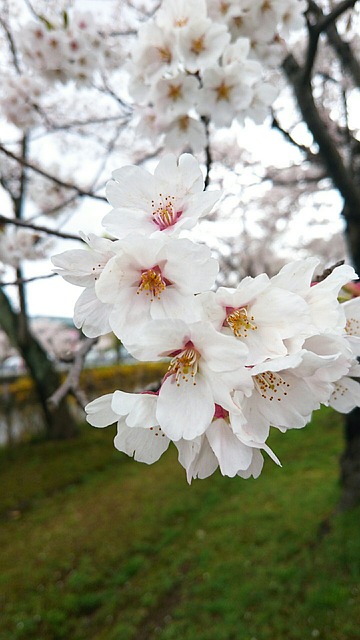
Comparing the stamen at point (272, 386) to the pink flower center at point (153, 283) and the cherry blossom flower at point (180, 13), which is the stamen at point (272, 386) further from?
the cherry blossom flower at point (180, 13)

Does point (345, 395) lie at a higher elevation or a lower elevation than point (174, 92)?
lower

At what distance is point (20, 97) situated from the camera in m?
2.90

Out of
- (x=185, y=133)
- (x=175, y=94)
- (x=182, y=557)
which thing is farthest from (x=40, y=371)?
(x=175, y=94)

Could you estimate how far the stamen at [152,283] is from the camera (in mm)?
647

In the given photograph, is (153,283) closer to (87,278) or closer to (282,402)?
(87,278)

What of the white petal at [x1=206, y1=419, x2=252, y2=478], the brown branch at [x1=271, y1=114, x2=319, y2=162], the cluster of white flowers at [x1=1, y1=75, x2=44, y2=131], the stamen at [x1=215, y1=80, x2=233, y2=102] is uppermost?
the cluster of white flowers at [x1=1, y1=75, x2=44, y2=131]

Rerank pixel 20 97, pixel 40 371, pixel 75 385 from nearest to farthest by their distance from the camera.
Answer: pixel 75 385 < pixel 20 97 < pixel 40 371

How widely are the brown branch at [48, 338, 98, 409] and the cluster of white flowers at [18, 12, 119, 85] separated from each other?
160 cm

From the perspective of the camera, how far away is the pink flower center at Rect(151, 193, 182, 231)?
2.25ft

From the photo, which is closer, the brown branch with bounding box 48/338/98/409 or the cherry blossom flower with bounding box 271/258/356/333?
the cherry blossom flower with bounding box 271/258/356/333

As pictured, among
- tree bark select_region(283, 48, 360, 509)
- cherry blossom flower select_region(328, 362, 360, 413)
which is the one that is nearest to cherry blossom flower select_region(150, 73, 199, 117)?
cherry blossom flower select_region(328, 362, 360, 413)

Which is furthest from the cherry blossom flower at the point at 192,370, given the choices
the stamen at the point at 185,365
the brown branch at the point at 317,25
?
the brown branch at the point at 317,25

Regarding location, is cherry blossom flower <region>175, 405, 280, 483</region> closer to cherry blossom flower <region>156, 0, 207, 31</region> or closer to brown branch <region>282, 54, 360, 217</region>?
cherry blossom flower <region>156, 0, 207, 31</region>

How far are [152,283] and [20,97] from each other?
2.79 m
